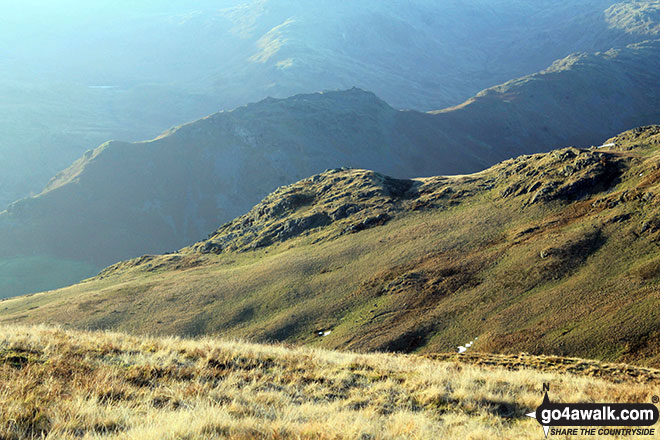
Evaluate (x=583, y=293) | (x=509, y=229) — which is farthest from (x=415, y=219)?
(x=583, y=293)

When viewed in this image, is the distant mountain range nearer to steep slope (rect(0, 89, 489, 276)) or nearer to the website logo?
steep slope (rect(0, 89, 489, 276))

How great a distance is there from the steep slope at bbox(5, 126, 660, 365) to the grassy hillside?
16310mm

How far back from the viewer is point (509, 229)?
→ 46.7 metres

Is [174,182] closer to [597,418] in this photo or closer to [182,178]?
[182,178]

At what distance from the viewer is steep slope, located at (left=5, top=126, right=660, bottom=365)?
31.8 m

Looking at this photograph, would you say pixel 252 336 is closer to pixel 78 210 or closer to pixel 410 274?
pixel 410 274

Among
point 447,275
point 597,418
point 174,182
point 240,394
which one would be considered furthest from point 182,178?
point 597,418

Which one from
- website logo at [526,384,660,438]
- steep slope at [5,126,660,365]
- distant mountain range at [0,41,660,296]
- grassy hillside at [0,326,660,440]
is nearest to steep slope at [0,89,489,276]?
distant mountain range at [0,41,660,296]

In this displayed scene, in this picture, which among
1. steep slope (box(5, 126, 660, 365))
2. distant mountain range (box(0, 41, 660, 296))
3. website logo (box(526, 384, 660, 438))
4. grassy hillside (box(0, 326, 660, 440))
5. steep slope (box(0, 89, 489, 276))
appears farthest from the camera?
steep slope (box(0, 89, 489, 276))

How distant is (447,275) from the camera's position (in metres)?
42.1

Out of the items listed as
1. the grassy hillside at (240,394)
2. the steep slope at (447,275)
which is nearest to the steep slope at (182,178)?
the steep slope at (447,275)

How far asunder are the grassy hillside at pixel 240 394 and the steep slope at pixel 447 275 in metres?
16.3

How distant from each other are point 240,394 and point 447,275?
1334 inches

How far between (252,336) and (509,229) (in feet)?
94.6
